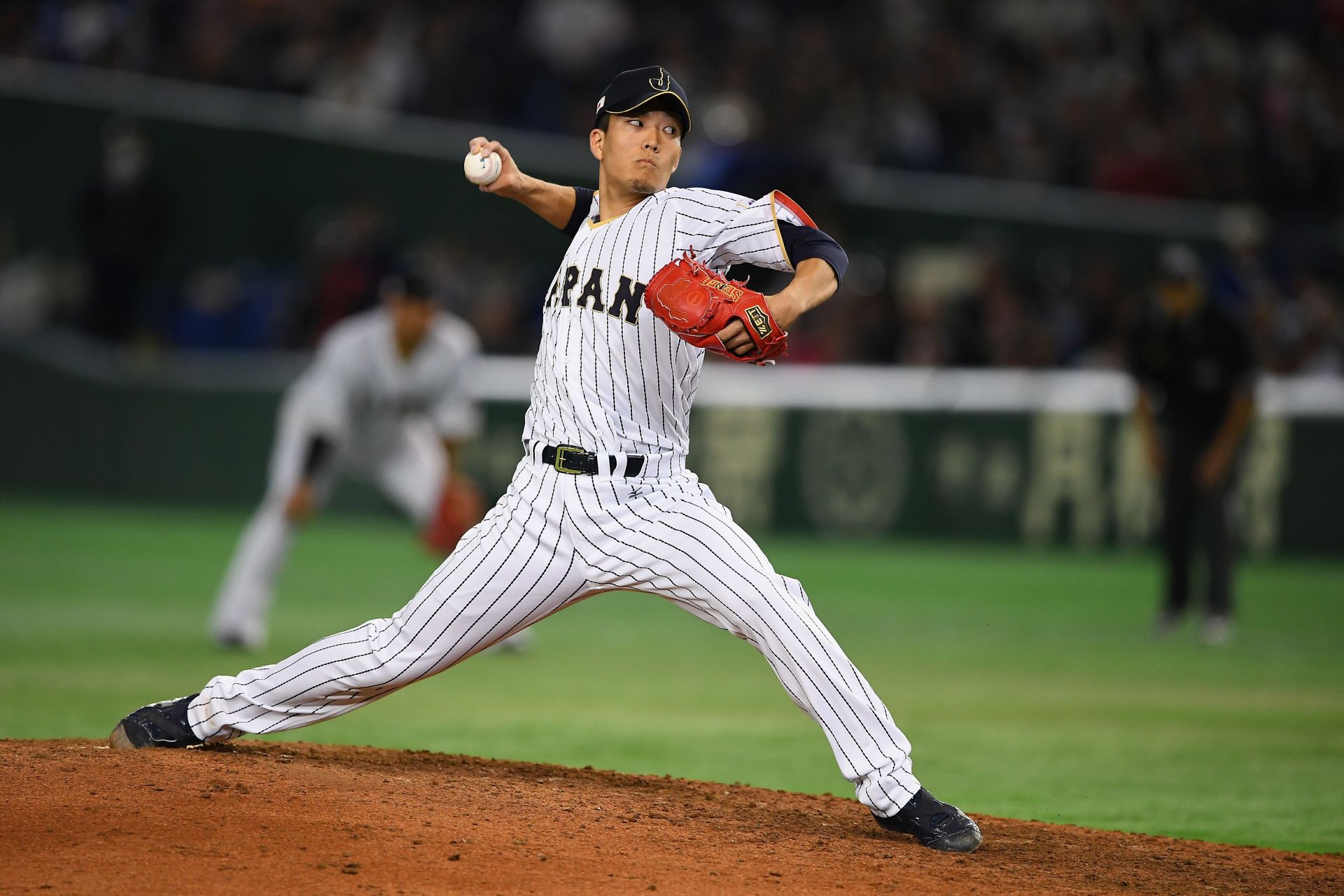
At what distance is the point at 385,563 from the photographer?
47.6 ft

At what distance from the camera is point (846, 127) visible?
18594mm

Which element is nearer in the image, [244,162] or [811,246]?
[811,246]

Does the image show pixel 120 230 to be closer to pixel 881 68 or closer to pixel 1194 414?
pixel 881 68

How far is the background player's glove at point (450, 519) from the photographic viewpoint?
9906 mm

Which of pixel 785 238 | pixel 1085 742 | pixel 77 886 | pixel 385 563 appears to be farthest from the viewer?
pixel 385 563

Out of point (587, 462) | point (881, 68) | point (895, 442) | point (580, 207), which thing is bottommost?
point (587, 462)

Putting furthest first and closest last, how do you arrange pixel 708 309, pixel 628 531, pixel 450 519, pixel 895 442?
pixel 895 442, pixel 450 519, pixel 628 531, pixel 708 309

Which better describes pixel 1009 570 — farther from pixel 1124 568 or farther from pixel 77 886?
pixel 77 886

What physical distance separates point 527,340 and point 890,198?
13.7ft

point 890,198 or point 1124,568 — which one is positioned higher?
point 890,198

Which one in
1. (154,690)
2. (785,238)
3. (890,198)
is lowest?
(154,690)

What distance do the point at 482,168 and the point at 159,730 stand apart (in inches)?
80.5

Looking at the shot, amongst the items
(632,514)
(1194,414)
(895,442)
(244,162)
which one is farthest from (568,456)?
(244,162)

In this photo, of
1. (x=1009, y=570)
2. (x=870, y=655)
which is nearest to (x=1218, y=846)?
(x=870, y=655)
